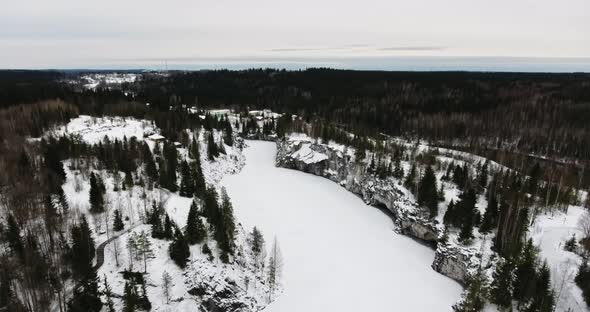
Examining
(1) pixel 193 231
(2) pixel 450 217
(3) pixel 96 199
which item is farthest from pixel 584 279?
(3) pixel 96 199

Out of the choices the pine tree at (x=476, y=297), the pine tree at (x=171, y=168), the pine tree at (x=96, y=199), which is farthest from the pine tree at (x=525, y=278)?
the pine tree at (x=96, y=199)

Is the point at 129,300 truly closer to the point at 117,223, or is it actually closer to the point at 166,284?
the point at 166,284

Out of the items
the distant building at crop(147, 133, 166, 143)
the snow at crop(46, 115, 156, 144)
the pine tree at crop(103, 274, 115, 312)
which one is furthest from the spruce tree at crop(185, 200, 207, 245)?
the snow at crop(46, 115, 156, 144)

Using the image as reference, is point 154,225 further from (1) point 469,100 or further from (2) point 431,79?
(2) point 431,79

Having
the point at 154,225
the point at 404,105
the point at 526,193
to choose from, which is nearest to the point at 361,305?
the point at 154,225

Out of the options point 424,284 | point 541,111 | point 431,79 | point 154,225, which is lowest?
point 424,284

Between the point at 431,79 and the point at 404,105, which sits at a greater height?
the point at 431,79
